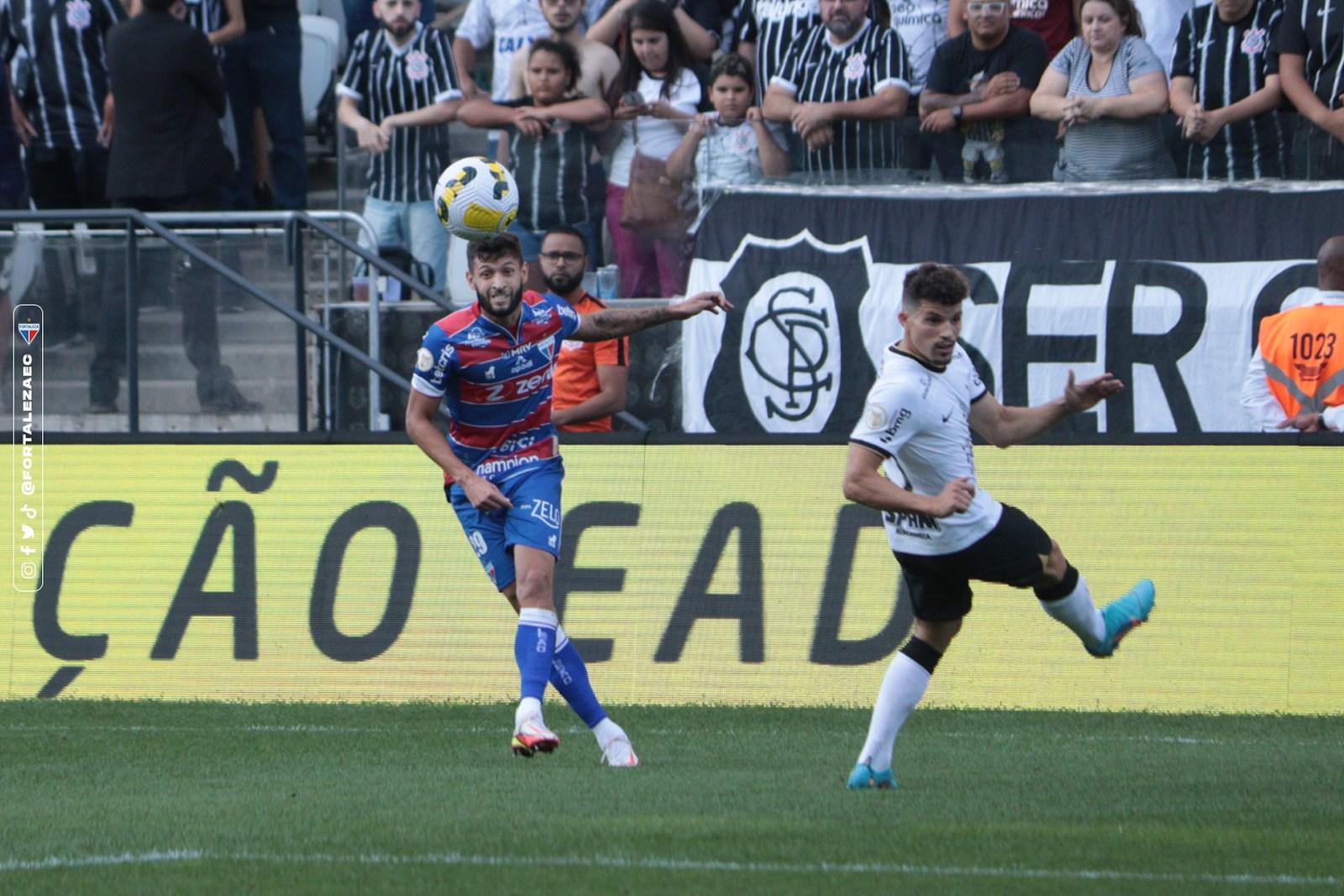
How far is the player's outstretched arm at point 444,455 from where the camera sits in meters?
8.34

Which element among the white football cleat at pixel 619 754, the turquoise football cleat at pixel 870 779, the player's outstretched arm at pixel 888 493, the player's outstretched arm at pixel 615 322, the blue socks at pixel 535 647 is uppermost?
the player's outstretched arm at pixel 615 322

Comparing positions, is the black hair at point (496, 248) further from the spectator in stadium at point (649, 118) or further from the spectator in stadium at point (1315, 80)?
the spectator in stadium at point (1315, 80)

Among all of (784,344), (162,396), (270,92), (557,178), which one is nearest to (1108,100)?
(784,344)

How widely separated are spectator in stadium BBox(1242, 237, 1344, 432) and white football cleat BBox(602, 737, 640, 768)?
14.9 ft

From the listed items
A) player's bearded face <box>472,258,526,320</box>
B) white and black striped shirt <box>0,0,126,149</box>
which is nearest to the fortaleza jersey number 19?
player's bearded face <box>472,258,526,320</box>

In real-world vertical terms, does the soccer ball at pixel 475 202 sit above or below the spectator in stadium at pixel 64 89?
below

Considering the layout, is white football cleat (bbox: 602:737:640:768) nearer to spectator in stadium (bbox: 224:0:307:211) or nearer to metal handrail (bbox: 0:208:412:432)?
metal handrail (bbox: 0:208:412:432)

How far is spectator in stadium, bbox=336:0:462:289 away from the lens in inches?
595

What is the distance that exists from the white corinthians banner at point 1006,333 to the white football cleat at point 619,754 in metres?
4.72

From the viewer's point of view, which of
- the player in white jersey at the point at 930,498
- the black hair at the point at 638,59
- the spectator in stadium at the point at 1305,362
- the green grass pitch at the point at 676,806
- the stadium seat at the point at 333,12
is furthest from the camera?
the stadium seat at the point at 333,12

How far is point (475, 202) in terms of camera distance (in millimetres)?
8992

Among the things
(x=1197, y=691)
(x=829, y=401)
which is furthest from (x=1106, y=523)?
(x=829, y=401)

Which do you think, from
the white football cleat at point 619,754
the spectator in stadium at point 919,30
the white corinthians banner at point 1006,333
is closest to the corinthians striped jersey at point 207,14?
the white corinthians banner at point 1006,333

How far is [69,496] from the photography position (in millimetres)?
12008
